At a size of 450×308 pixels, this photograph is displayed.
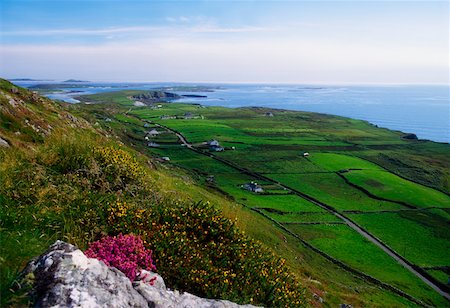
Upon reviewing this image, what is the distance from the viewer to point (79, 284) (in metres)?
5.79

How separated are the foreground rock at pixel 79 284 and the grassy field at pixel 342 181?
2514 cm

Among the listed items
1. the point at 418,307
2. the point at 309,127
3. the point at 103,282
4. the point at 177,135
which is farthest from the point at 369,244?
the point at 309,127

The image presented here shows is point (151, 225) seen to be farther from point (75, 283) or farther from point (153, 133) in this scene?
point (153, 133)

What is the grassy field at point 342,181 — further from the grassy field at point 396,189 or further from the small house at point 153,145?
the small house at point 153,145

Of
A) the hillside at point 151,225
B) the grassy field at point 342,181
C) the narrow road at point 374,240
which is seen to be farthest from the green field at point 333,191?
the hillside at point 151,225

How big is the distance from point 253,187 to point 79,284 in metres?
83.8

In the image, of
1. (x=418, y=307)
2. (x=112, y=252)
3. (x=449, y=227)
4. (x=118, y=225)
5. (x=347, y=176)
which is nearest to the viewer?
(x=112, y=252)

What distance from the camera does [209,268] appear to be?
978cm

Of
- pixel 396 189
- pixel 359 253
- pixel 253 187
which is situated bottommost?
pixel 359 253

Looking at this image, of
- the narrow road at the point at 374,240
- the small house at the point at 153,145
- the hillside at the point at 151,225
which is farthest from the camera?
the small house at the point at 153,145

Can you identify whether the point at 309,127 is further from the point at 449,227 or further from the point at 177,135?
the point at 449,227

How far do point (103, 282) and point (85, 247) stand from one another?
268 cm

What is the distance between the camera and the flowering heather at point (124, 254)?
24.7ft

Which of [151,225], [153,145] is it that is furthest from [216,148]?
[151,225]
